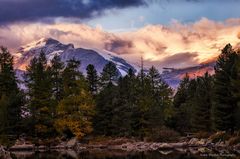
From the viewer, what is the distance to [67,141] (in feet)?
254

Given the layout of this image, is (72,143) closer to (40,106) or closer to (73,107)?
(73,107)

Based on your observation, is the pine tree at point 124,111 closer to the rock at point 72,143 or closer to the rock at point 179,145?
the rock at point 72,143

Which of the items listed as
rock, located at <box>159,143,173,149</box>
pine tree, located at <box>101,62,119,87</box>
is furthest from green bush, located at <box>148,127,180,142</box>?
pine tree, located at <box>101,62,119,87</box>

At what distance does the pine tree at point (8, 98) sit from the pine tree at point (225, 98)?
94.7ft

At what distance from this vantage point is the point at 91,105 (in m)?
79.5

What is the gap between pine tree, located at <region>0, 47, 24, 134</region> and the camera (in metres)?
66.5

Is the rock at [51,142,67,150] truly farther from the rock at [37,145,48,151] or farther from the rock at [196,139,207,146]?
the rock at [196,139,207,146]

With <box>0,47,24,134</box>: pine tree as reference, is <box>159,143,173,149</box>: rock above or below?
below

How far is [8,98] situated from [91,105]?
14.4m

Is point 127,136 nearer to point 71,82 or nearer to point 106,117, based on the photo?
point 106,117

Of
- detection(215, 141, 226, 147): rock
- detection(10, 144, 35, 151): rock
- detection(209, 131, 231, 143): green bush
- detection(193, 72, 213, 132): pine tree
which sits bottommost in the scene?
detection(215, 141, 226, 147): rock

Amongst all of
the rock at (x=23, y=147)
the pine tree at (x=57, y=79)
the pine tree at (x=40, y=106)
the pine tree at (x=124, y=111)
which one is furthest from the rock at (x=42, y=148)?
the pine tree at (x=124, y=111)

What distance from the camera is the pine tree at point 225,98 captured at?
234 ft

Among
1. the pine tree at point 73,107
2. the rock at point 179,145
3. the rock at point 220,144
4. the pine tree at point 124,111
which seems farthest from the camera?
the pine tree at point 124,111
